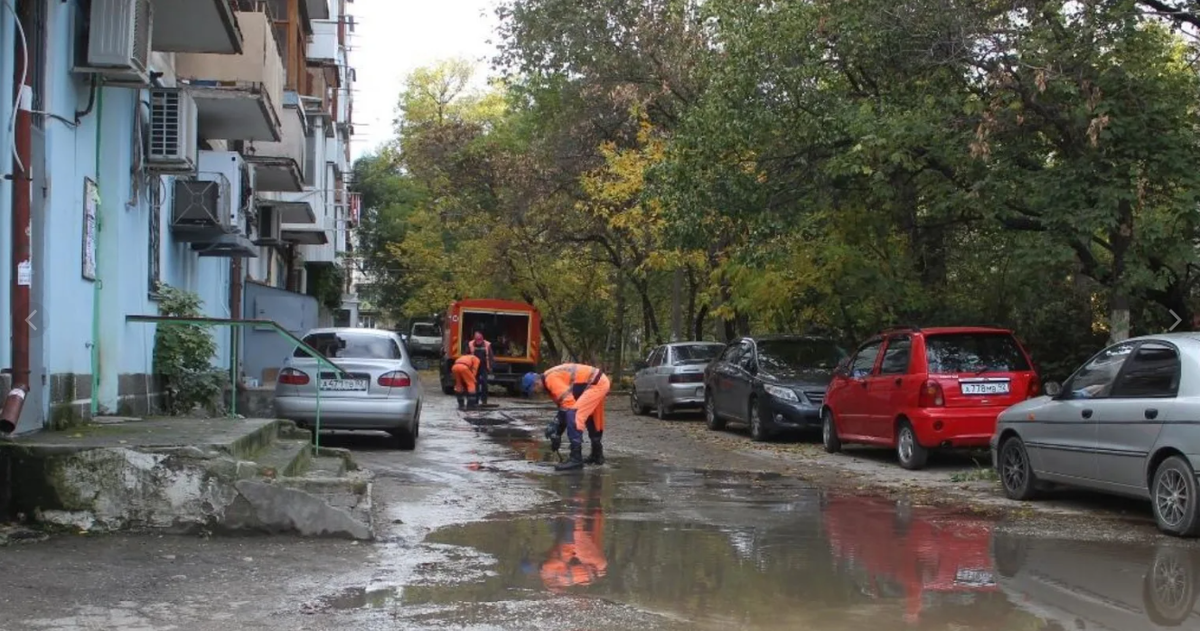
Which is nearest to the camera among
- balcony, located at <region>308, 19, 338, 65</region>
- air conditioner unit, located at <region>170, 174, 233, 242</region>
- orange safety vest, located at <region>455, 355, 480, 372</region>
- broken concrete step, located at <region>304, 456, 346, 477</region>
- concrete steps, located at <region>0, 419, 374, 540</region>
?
concrete steps, located at <region>0, 419, 374, 540</region>

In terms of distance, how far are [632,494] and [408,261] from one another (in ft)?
126

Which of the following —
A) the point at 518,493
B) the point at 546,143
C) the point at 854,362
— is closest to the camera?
the point at 518,493

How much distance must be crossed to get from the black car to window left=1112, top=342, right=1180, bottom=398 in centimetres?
750

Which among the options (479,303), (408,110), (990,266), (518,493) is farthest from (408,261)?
(518,493)

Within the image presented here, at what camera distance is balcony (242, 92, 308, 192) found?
2005 centimetres

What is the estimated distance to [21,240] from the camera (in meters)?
8.70

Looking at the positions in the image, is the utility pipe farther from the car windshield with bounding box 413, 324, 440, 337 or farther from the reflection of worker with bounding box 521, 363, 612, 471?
the car windshield with bounding box 413, 324, 440, 337

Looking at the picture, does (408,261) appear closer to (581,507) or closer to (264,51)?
(264,51)

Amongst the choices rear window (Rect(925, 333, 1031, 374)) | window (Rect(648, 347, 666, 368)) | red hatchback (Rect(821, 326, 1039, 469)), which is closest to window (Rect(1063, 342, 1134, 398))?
red hatchback (Rect(821, 326, 1039, 469))

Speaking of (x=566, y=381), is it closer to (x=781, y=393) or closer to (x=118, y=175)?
(x=118, y=175)

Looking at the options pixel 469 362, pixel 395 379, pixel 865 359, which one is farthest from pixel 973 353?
pixel 469 362

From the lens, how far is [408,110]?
52656 millimetres

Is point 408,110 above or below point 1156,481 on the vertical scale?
above

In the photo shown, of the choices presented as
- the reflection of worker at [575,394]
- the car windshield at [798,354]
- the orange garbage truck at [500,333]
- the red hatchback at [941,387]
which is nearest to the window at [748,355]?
the car windshield at [798,354]
